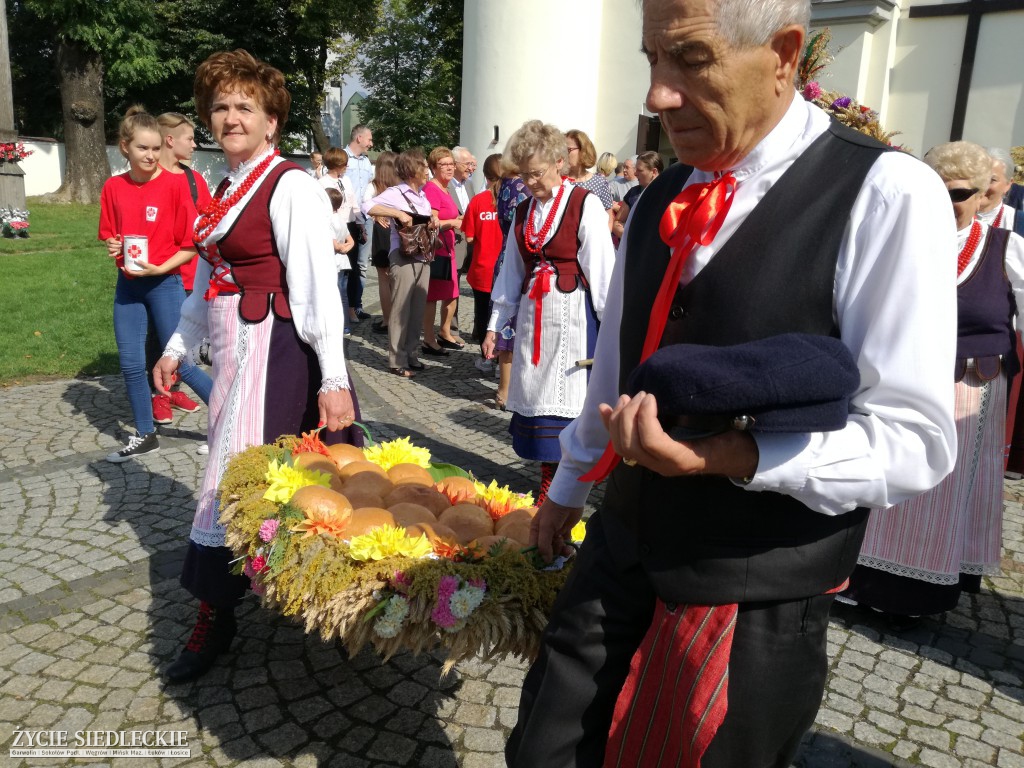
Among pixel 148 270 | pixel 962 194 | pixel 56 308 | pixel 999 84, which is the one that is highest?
pixel 999 84

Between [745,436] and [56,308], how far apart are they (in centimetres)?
1043

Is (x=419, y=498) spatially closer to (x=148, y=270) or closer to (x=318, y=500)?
(x=318, y=500)

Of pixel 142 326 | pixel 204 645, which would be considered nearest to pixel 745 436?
pixel 204 645

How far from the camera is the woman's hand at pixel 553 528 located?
6.70 feet

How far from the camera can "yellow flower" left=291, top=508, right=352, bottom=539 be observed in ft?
7.61

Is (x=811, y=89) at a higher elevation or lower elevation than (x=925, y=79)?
lower

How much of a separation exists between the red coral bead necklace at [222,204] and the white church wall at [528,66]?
47.2ft

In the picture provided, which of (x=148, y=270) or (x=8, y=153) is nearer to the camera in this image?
(x=148, y=270)

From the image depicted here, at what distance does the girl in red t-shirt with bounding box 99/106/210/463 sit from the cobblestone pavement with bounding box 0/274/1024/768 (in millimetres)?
907

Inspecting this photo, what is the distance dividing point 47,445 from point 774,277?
5647mm

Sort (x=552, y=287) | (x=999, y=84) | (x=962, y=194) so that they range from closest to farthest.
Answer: (x=962, y=194), (x=552, y=287), (x=999, y=84)

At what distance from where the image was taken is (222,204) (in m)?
3.06

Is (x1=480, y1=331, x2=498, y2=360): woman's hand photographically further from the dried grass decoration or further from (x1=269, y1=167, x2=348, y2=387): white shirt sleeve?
the dried grass decoration

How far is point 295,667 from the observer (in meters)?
3.24
